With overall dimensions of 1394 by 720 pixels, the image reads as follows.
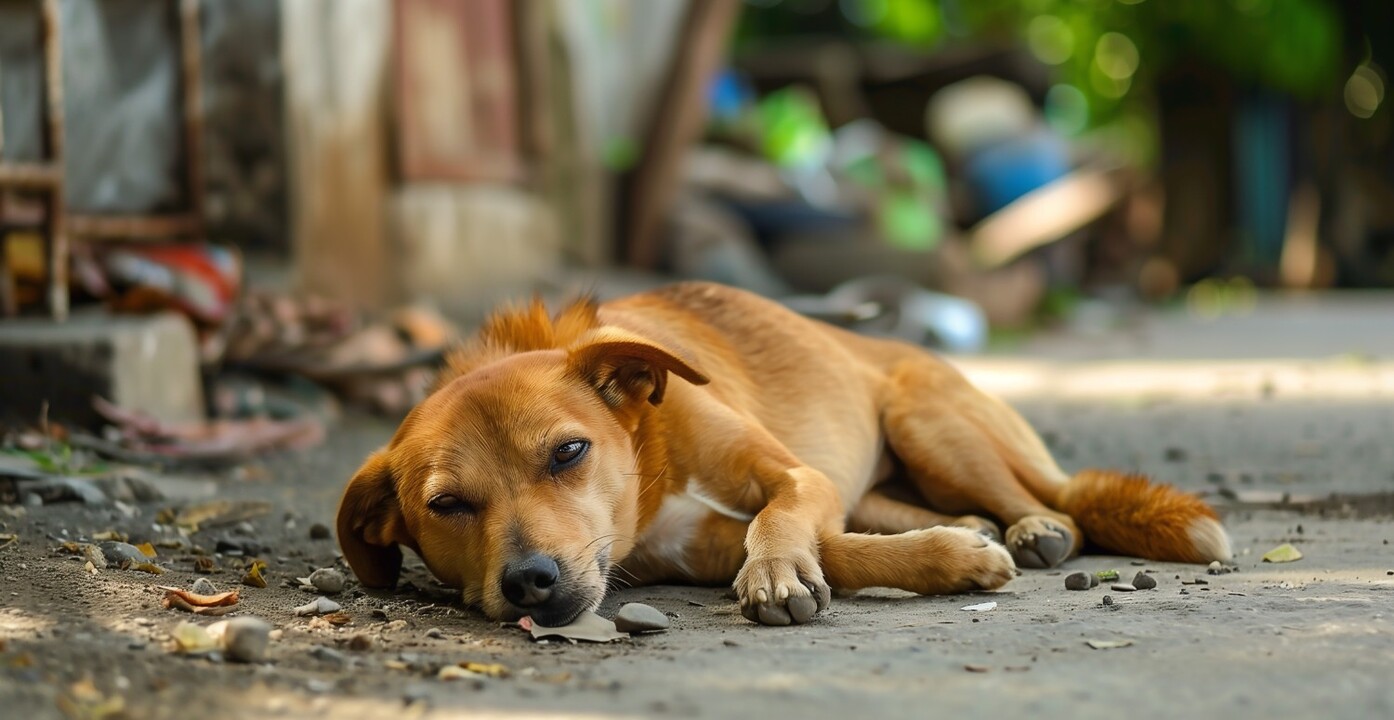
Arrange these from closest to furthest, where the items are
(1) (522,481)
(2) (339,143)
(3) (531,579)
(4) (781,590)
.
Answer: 1. (3) (531,579)
2. (4) (781,590)
3. (1) (522,481)
4. (2) (339,143)

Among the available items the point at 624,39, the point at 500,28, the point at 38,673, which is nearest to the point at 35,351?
the point at 38,673

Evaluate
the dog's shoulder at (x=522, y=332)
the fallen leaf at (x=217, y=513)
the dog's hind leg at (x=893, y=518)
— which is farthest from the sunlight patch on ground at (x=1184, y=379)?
the fallen leaf at (x=217, y=513)

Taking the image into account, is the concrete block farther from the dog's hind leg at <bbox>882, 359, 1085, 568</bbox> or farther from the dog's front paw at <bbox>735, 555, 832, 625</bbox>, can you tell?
the dog's front paw at <bbox>735, 555, 832, 625</bbox>

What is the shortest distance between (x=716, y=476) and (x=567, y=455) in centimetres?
54

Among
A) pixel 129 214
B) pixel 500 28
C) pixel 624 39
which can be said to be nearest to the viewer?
pixel 129 214

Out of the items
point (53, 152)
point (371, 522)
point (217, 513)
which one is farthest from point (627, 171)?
point (371, 522)

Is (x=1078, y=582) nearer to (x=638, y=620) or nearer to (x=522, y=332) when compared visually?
(x=638, y=620)

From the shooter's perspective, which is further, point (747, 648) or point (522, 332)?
point (522, 332)

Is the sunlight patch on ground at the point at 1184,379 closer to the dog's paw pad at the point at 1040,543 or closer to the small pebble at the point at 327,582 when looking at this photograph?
the dog's paw pad at the point at 1040,543

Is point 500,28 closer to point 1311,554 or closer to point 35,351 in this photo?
point 35,351

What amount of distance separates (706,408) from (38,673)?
1793 millimetres

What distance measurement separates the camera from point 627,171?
12.2 meters

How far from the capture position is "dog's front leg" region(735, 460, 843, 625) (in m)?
3.03

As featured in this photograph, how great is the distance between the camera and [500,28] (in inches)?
411
